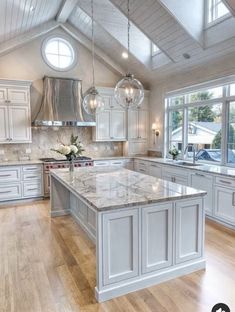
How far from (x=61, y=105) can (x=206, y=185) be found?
12.5ft

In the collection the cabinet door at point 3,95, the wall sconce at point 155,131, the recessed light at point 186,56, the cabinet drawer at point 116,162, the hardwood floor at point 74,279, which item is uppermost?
the recessed light at point 186,56

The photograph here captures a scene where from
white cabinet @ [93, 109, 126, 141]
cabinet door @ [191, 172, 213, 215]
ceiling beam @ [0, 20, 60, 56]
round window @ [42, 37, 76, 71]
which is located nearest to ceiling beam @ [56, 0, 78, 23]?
ceiling beam @ [0, 20, 60, 56]

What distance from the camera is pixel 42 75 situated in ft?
20.2

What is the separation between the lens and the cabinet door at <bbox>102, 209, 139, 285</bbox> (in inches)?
90.2

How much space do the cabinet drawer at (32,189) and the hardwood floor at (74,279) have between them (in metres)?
1.69

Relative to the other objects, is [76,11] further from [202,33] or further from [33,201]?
[33,201]

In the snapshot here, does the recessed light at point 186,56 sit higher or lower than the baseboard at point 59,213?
higher

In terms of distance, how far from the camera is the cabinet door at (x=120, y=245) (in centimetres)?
229

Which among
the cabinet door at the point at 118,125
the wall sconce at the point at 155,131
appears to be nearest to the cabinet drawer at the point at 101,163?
the cabinet door at the point at 118,125

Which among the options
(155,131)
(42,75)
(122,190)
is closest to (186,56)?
(155,131)

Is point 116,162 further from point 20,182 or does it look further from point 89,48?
point 89,48

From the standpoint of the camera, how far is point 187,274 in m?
2.71

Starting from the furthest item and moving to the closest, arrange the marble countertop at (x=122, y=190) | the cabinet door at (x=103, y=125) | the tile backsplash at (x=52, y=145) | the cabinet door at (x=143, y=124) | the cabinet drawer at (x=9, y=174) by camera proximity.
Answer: the cabinet door at (x=143, y=124)
the cabinet door at (x=103, y=125)
the tile backsplash at (x=52, y=145)
the cabinet drawer at (x=9, y=174)
the marble countertop at (x=122, y=190)

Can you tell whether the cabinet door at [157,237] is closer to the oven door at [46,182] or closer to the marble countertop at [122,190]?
the marble countertop at [122,190]
